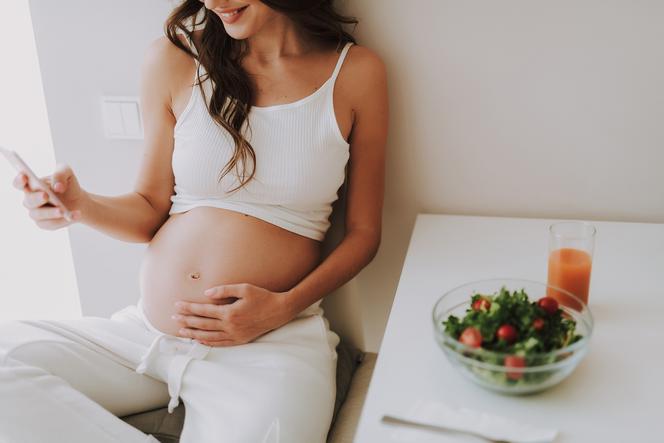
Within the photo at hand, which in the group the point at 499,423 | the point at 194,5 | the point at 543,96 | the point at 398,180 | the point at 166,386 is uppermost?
the point at 194,5

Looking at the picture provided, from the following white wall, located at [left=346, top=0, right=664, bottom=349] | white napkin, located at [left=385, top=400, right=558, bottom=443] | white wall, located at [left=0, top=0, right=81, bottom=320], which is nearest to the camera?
white napkin, located at [left=385, top=400, right=558, bottom=443]

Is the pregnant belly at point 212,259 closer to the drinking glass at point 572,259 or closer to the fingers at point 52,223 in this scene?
the fingers at point 52,223

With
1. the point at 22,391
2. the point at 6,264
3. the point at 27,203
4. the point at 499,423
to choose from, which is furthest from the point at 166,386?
the point at 6,264

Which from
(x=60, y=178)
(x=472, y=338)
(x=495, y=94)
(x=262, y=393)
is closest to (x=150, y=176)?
(x=60, y=178)

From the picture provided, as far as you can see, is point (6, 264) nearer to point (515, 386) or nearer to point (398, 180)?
point (398, 180)

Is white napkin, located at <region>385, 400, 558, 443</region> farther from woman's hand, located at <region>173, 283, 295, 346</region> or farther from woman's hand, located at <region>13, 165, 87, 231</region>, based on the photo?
woman's hand, located at <region>13, 165, 87, 231</region>

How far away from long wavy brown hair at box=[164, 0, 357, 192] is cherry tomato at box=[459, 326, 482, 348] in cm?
59

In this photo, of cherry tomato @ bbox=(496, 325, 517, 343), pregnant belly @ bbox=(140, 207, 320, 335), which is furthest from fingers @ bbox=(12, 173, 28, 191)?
cherry tomato @ bbox=(496, 325, 517, 343)

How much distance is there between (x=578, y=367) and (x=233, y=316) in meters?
0.57

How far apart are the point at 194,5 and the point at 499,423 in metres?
0.97

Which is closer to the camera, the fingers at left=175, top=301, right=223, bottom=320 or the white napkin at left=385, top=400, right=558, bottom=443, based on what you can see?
the white napkin at left=385, top=400, right=558, bottom=443

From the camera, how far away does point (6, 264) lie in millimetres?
1952

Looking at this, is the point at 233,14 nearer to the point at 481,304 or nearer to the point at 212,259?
the point at 212,259

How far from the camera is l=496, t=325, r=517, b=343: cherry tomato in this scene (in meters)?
0.78
